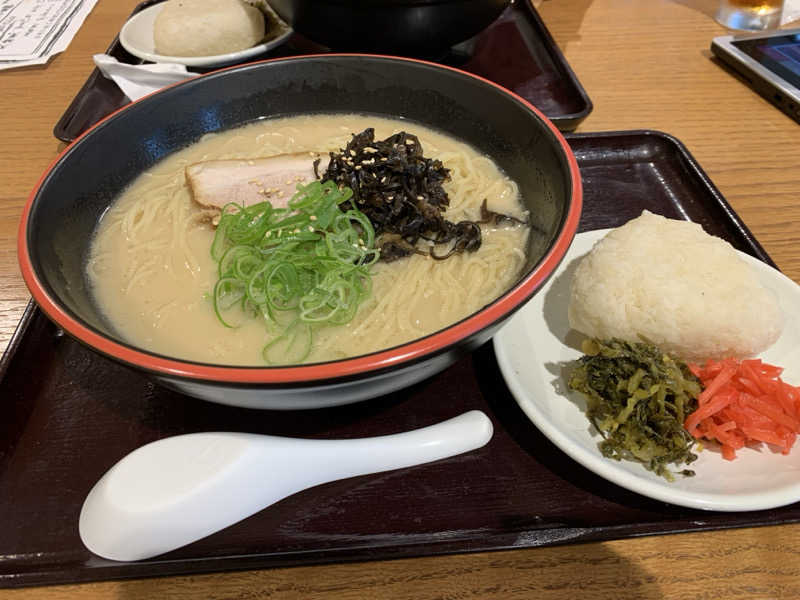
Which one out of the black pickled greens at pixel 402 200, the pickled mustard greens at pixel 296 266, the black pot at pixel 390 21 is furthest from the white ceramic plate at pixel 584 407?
the black pot at pixel 390 21

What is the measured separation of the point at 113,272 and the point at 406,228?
2.33ft

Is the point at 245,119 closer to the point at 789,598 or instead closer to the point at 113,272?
the point at 113,272

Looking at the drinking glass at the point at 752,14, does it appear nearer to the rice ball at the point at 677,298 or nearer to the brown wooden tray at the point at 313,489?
the rice ball at the point at 677,298

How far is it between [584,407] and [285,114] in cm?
128

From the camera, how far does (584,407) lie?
113 centimetres

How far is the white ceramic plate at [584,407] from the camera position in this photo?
94 centimetres

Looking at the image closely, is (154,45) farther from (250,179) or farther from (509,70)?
(509,70)

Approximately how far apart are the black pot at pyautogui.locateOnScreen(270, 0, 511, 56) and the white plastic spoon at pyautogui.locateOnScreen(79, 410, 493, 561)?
1.50 m

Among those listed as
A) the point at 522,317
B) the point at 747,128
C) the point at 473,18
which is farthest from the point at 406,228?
the point at 747,128

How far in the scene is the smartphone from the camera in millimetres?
2080

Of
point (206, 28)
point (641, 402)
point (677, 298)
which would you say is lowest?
point (641, 402)

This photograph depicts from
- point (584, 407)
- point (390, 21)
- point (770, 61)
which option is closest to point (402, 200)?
point (584, 407)

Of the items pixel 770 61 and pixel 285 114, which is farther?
pixel 770 61

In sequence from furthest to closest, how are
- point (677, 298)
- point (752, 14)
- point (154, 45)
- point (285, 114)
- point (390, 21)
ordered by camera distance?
point (752, 14), point (154, 45), point (390, 21), point (285, 114), point (677, 298)
